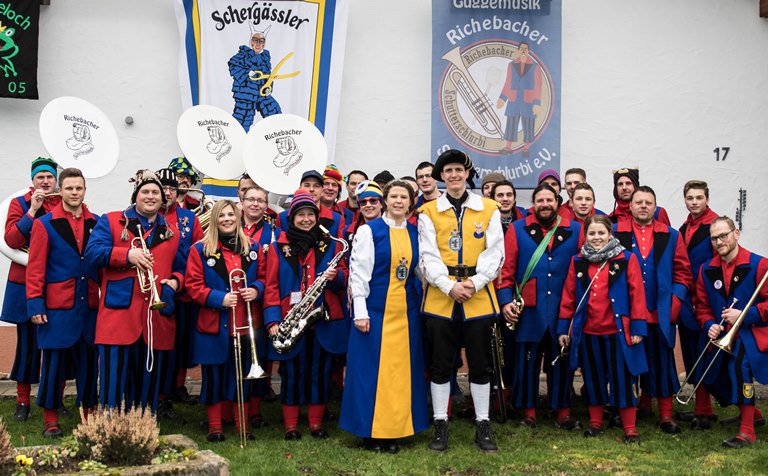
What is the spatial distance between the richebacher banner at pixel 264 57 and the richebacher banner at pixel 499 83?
117 centimetres

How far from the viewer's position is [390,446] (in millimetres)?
5102

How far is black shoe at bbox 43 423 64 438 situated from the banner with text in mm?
4193

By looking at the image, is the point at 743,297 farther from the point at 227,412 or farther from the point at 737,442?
the point at 227,412

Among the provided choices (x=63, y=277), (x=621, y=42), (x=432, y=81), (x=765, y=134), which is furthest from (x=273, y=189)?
(x=765, y=134)

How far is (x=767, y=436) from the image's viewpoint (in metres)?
5.49

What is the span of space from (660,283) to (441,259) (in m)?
1.68

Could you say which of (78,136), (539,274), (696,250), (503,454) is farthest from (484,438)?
(78,136)

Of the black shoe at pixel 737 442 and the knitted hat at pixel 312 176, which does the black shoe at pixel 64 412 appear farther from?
the black shoe at pixel 737 442

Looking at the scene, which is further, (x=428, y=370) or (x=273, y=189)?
(x=273, y=189)

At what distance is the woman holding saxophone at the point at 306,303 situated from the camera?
17.7ft

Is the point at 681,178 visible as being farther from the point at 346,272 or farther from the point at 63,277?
the point at 63,277

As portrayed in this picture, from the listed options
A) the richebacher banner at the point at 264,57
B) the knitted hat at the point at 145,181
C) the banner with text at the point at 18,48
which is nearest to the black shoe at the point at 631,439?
the knitted hat at the point at 145,181

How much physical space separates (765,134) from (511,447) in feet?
19.4

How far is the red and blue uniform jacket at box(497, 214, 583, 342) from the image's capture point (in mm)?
5668
